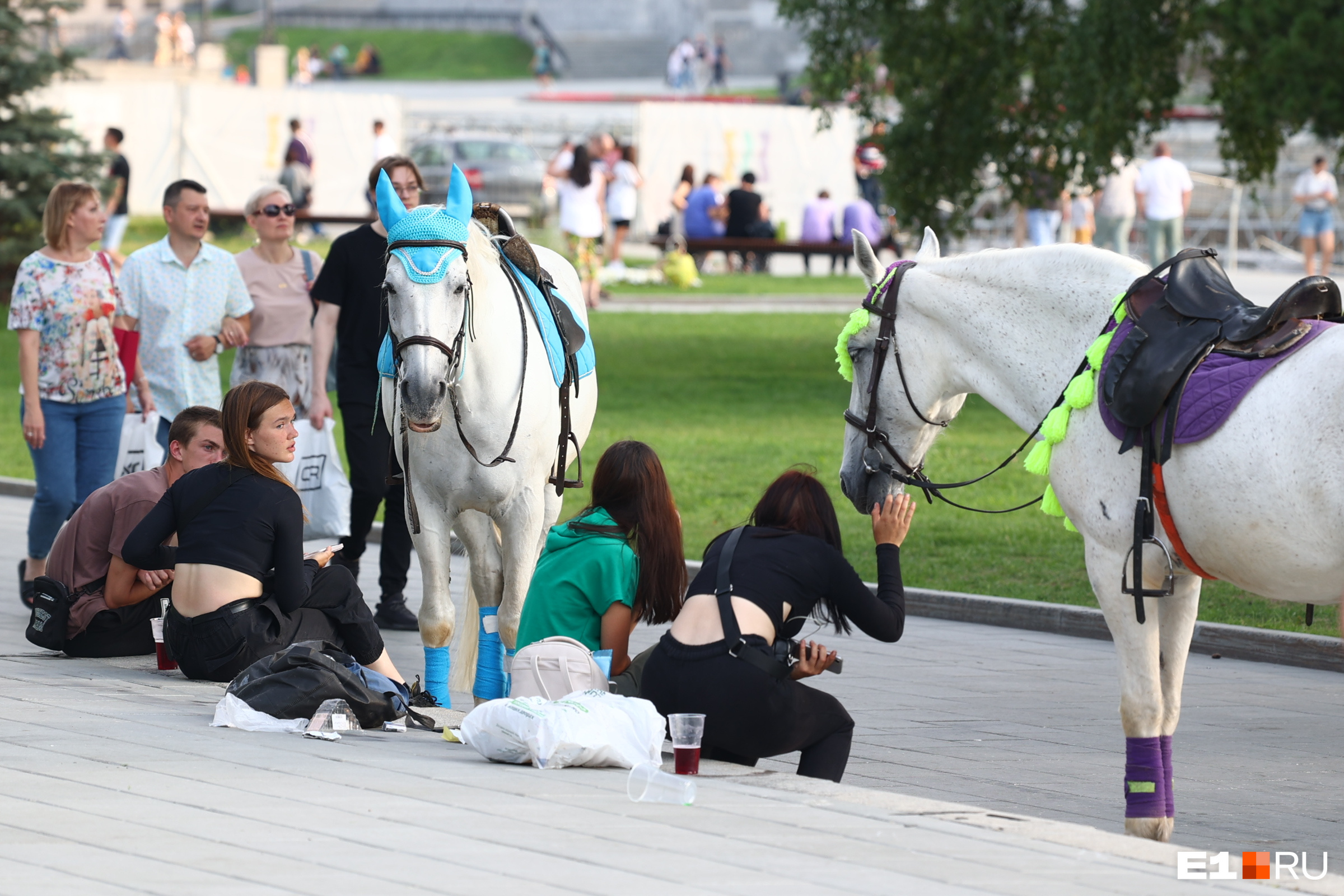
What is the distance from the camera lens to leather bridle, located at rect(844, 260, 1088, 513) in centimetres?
661

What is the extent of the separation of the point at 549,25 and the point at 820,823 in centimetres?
7638

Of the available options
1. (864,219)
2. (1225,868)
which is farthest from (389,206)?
(864,219)

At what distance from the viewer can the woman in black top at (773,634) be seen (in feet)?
19.8

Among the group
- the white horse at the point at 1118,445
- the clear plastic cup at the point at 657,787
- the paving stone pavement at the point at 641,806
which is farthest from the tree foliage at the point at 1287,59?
the clear plastic cup at the point at 657,787

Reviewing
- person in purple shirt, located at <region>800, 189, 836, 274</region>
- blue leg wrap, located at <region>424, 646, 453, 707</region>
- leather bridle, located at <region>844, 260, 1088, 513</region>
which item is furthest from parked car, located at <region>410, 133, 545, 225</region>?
leather bridle, located at <region>844, 260, 1088, 513</region>

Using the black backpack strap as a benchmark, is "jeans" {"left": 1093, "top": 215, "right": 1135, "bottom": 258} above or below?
above

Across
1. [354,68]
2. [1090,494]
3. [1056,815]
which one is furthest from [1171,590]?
[354,68]

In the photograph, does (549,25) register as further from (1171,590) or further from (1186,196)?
(1171,590)

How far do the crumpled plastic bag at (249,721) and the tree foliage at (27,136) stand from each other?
2109 centimetres

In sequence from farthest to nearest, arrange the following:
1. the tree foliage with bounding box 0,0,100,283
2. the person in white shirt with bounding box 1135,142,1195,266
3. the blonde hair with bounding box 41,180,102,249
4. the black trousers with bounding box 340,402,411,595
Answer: the person in white shirt with bounding box 1135,142,1195,266, the tree foliage with bounding box 0,0,100,283, the blonde hair with bounding box 41,180,102,249, the black trousers with bounding box 340,402,411,595

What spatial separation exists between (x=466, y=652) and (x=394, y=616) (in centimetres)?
166

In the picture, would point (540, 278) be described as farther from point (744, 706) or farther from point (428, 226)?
point (744, 706)

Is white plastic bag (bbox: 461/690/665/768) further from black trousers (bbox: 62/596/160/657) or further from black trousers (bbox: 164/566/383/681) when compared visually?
black trousers (bbox: 62/596/160/657)

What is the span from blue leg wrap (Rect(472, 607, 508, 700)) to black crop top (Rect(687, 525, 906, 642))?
67.1 inches
